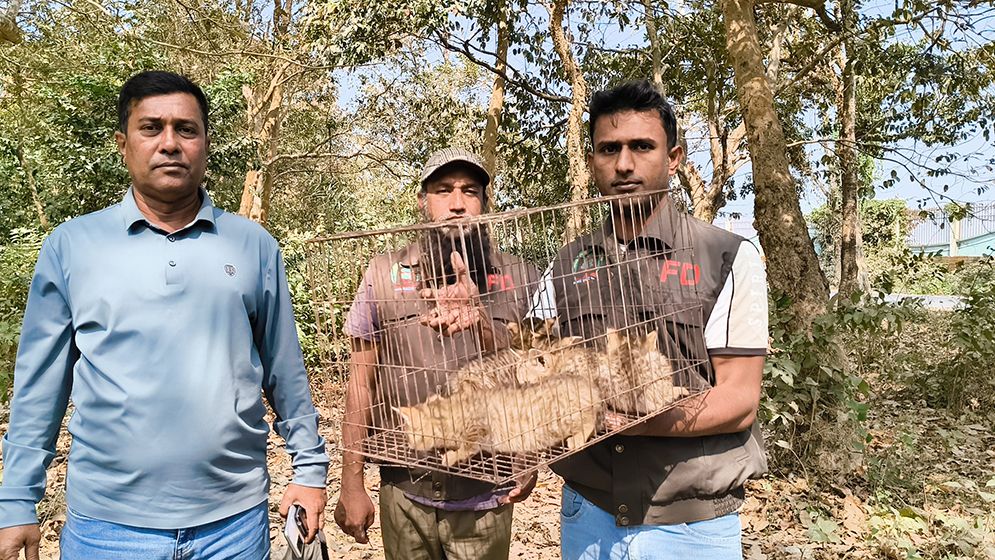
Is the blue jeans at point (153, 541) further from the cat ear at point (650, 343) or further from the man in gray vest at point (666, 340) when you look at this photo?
the cat ear at point (650, 343)

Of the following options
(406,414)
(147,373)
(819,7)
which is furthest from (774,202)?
(147,373)

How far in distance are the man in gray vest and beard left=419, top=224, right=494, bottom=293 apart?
7.3 inches

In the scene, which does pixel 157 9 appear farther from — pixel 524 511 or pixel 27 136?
pixel 524 511

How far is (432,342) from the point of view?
1.78 meters

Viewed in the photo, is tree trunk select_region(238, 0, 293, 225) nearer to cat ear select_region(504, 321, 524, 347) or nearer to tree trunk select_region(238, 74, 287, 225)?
tree trunk select_region(238, 74, 287, 225)

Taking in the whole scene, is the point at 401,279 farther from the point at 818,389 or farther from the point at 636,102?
the point at 818,389

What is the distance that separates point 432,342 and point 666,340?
58cm

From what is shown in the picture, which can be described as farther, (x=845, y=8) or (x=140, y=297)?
(x=845, y=8)

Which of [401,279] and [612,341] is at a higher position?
[401,279]

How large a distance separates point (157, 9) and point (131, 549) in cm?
1150

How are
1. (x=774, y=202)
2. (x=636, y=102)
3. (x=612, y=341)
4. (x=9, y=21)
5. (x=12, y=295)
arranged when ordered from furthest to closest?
(x=12, y=295), (x=774, y=202), (x=9, y=21), (x=636, y=102), (x=612, y=341)

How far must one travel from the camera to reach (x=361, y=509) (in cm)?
240

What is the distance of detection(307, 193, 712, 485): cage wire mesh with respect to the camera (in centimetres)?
159

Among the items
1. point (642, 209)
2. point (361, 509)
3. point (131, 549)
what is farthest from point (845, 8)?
point (131, 549)
